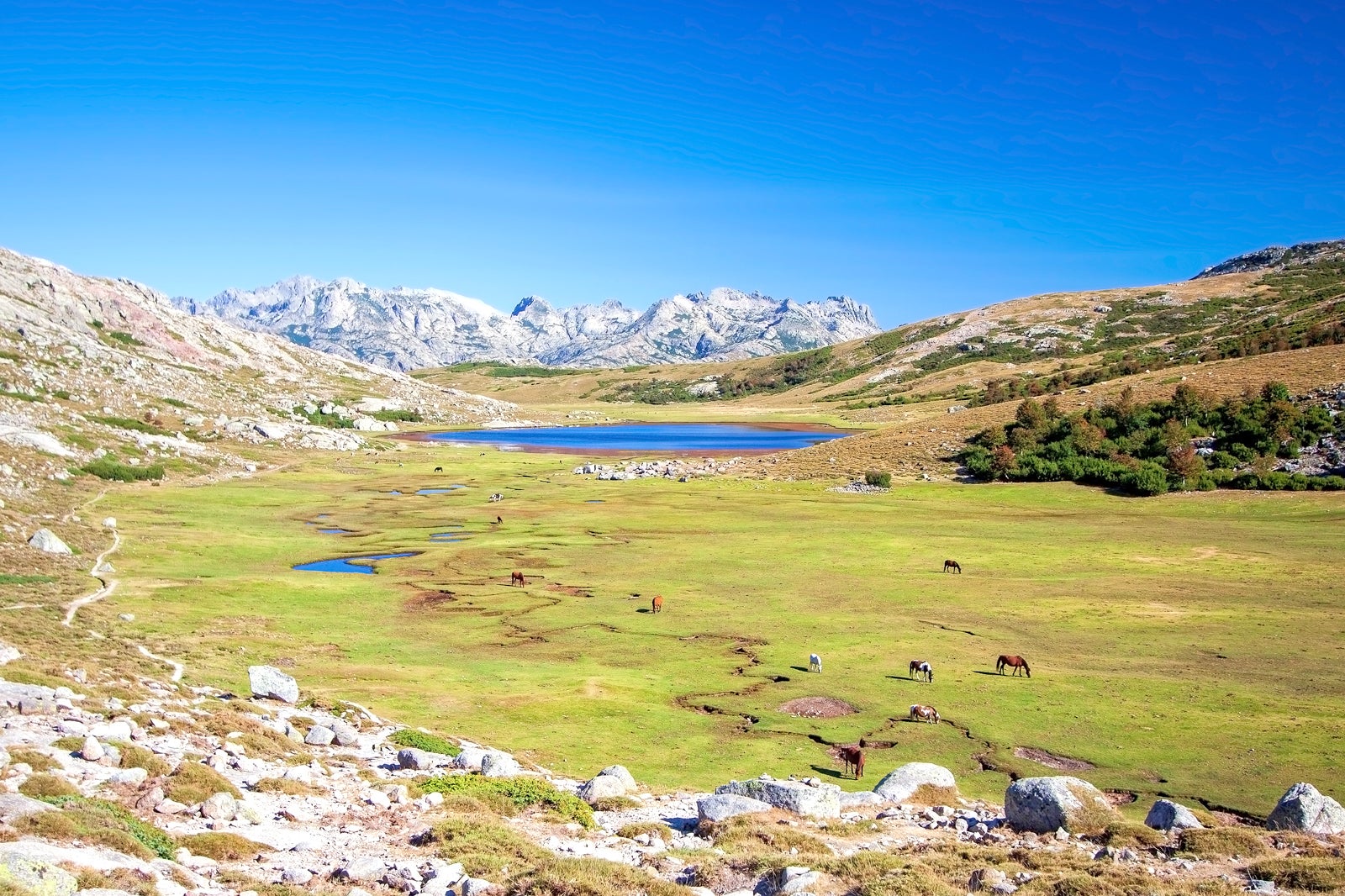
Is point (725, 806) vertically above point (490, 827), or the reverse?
point (490, 827)

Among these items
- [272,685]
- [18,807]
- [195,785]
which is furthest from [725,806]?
[272,685]

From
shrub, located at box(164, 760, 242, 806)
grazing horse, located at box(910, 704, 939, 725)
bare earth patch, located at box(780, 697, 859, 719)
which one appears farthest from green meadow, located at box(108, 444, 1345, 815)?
shrub, located at box(164, 760, 242, 806)

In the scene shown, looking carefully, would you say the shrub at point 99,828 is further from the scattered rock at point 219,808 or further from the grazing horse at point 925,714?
the grazing horse at point 925,714

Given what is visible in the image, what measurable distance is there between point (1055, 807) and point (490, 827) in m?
11.6

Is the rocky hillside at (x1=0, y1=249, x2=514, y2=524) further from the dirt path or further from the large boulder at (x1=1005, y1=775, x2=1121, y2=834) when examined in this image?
the large boulder at (x1=1005, y1=775, x2=1121, y2=834)

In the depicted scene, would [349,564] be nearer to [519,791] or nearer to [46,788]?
[519,791]

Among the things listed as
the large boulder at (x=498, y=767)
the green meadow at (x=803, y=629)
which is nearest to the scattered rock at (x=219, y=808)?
the large boulder at (x=498, y=767)

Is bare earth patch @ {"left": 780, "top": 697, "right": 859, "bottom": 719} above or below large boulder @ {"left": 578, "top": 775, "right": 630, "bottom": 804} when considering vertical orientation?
below

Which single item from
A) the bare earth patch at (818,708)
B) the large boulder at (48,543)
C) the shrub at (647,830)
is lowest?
the bare earth patch at (818,708)

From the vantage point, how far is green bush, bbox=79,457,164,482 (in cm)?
7669

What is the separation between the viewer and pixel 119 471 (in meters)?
79.5

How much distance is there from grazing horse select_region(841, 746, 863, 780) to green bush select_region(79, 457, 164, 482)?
77.4 m

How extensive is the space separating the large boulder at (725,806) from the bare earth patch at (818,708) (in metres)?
9.32

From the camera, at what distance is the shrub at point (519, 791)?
18.5 meters
